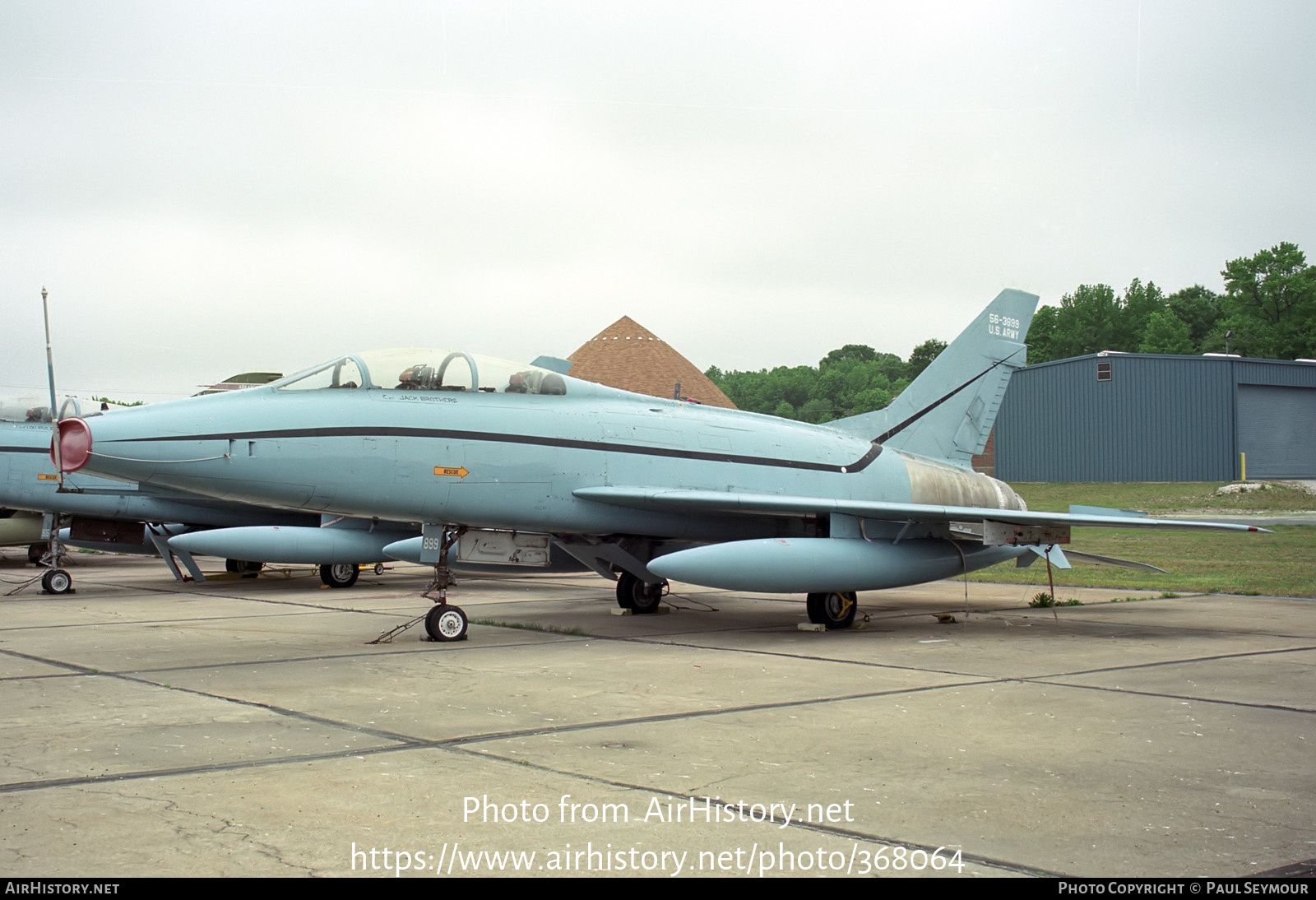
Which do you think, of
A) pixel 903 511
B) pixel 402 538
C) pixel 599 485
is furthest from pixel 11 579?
pixel 903 511

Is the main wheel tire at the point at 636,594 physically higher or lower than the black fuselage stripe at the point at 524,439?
lower

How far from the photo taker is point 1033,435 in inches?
1850

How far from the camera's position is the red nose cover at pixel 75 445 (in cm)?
838

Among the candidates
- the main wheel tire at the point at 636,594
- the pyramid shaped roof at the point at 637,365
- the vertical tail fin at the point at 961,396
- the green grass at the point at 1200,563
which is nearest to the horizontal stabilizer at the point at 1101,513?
the vertical tail fin at the point at 961,396

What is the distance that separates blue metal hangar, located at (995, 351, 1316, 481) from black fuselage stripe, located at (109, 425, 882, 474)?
34.9 metres

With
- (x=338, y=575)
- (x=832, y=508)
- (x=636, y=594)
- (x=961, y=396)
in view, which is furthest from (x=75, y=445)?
(x=961, y=396)

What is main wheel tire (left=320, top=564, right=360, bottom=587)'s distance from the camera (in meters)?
17.1

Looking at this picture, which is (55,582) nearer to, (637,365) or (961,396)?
(961,396)

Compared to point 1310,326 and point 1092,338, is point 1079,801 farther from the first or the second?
point 1092,338

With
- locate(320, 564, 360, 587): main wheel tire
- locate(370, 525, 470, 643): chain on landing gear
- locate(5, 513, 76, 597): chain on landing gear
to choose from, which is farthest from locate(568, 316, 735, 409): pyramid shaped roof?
locate(370, 525, 470, 643): chain on landing gear

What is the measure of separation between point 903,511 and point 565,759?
6.14 meters

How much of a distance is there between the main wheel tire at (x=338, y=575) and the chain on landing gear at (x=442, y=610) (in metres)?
7.29

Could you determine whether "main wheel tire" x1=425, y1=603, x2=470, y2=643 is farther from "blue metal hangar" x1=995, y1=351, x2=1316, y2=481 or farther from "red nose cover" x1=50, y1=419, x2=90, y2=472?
"blue metal hangar" x1=995, y1=351, x2=1316, y2=481

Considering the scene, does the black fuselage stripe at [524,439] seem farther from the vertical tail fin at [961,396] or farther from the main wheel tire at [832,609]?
the main wheel tire at [832,609]
